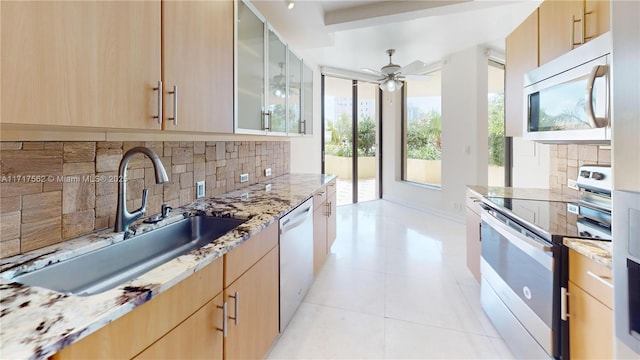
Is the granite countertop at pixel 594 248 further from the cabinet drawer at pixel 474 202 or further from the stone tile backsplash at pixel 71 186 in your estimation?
the stone tile backsplash at pixel 71 186

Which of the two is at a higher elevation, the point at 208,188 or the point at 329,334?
the point at 208,188

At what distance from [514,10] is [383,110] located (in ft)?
10.5

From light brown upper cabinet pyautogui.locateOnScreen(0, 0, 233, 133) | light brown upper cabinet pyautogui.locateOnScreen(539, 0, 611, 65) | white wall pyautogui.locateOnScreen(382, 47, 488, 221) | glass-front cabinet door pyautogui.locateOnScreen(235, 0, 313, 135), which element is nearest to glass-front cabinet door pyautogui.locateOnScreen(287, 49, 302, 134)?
glass-front cabinet door pyautogui.locateOnScreen(235, 0, 313, 135)

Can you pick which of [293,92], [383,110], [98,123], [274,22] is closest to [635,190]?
[98,123]

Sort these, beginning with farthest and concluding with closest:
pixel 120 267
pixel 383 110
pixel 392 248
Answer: pixel 383 110 < pixel 392 248 < pixel 120 267

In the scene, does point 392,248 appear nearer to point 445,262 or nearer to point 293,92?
point 445,262

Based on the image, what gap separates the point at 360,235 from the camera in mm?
4062

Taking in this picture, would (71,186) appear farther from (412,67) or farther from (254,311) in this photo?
(412,67)

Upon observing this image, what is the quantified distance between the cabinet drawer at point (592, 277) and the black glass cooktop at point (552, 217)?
0.12 metres

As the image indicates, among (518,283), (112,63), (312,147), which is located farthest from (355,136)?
(112,63)

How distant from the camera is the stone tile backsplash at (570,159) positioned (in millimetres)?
1932

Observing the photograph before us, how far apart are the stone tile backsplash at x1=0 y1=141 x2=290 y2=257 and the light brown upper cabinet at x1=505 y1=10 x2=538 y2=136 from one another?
2412mm

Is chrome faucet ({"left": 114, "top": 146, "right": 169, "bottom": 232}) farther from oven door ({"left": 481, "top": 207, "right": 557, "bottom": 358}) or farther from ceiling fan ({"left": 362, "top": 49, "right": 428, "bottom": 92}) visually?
ceiling fan ({"left": 362, "top": 49, "right": 428, "bottom": 92})

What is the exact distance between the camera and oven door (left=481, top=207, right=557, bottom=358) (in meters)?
1.34
